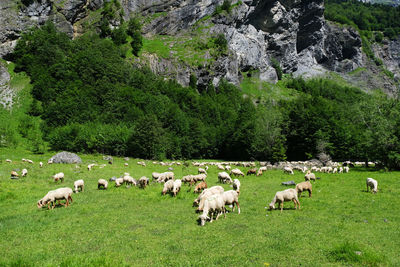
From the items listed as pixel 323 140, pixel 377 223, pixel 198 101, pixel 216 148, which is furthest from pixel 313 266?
pixel 198 101

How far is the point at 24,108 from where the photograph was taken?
235 feet

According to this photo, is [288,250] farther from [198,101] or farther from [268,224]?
[198,101]

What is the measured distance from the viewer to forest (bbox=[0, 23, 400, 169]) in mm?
57094

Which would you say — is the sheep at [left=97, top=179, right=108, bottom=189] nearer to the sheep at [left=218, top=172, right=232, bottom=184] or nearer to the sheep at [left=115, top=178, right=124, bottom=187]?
the sheep at [left=115, top=178, right=124, bottom=187]

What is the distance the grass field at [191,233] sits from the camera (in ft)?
26.3

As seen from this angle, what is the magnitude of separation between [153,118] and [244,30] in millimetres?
115863

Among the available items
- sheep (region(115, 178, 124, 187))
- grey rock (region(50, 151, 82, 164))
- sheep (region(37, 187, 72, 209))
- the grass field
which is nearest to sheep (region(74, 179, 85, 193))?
the grass field

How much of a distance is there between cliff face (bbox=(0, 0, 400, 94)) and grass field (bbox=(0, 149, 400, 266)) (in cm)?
10422

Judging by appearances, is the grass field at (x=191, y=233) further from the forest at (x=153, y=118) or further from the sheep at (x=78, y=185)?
the forest at (x=153, y=118)

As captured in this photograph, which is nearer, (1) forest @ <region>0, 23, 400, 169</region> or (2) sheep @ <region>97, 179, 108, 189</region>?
(2) sheep @ <region>97, 179, 108, 189</region>

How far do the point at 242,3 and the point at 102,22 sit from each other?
8490 cm

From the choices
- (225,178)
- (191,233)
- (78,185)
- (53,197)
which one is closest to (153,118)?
(225,178)

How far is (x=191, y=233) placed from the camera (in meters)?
10.6

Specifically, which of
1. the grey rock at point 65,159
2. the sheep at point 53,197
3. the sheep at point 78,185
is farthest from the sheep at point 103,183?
the grey rock at point 65,159
